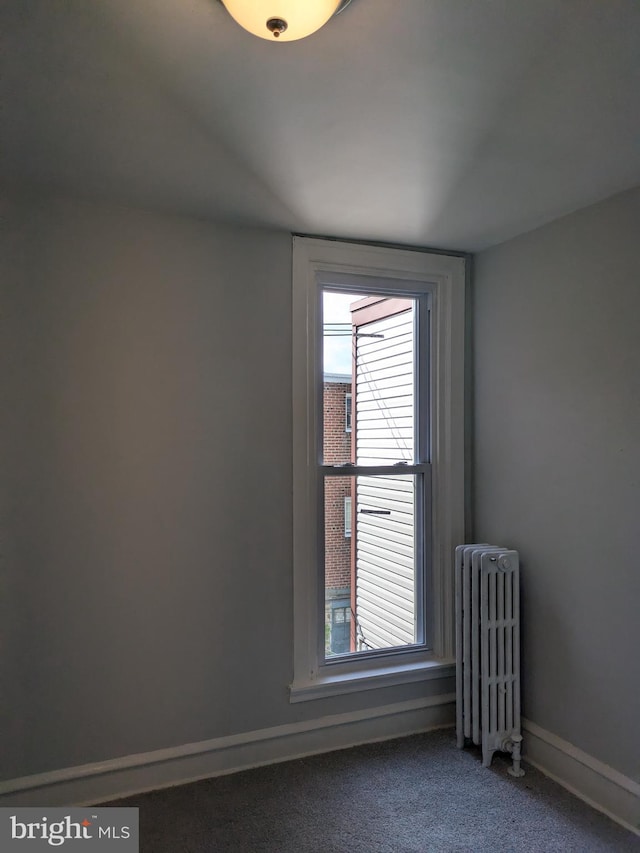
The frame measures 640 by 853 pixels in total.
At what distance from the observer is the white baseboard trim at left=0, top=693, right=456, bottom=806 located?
6.57 ft

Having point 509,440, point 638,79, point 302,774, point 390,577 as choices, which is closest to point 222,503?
point 390,577

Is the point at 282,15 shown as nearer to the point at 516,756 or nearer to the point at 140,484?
the point at 140,484

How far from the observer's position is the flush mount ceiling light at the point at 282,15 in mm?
1124

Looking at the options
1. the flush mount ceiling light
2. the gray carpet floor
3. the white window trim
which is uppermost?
the flush mount ceiling light

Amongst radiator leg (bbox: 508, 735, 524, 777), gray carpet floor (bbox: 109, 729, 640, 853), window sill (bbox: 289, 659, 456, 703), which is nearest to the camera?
gray carpet floor (bbox: 109, 729, 640, 853)

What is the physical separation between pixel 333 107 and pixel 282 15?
1.33 ft

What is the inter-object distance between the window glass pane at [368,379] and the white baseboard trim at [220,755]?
118 cm

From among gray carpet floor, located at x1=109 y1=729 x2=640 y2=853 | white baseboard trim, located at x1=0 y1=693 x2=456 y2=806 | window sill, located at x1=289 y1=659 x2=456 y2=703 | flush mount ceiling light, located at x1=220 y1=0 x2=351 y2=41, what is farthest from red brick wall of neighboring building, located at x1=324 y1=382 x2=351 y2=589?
flush mount ceiling light, located at x1=220 y1=0 x2=351 y2=41

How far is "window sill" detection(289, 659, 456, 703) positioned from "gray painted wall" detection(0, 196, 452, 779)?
0.20ft

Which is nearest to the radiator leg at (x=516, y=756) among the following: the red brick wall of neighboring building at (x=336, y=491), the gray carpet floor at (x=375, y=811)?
the gray carpet floor at (x=375, y=811)

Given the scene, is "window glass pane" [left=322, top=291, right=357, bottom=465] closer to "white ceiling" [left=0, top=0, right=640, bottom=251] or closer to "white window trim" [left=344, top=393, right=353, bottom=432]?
"white window trim" [left=344, top=393, right=353, bottom=432]

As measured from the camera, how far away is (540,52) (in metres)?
1.34

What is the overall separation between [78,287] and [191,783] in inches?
79.2

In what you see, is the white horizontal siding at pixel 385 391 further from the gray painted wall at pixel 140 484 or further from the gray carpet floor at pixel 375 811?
the gray carpet floor at pixel 375 811
